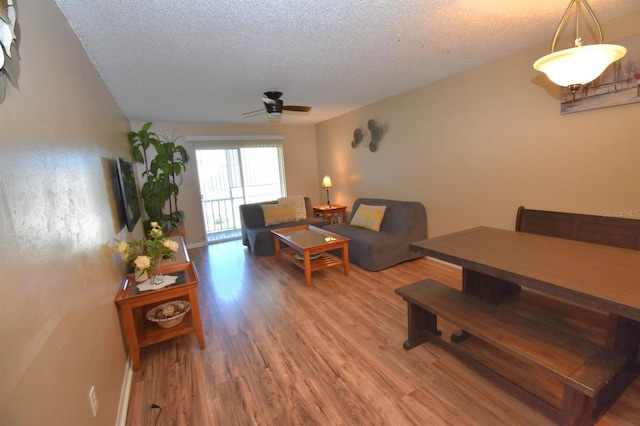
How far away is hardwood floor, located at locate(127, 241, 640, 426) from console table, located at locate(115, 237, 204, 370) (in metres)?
0.17

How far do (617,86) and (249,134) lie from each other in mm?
5097

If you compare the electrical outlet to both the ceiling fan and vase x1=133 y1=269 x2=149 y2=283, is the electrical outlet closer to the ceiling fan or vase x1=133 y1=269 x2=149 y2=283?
vase x1=133 y1=269 x2=149 y2=283

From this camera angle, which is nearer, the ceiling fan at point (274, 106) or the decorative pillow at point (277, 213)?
the ceiling fan at point (274, 106)

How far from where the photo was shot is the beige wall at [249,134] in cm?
518

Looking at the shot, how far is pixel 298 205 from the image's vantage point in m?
5.25

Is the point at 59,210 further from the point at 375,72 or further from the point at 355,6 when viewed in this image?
the point at 375,72

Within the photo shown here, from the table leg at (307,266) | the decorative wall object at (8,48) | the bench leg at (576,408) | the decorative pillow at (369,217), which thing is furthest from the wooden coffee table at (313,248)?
the decorative wall object at (8,48)

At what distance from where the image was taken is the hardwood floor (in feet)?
5.12

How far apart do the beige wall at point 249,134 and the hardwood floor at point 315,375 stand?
2816 millimetres

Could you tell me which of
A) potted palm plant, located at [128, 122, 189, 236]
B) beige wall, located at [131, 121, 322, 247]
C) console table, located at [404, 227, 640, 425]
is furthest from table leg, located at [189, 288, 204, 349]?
beige wall, located at [131, 121, 322, 247]

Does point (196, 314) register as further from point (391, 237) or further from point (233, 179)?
point (233, 179)

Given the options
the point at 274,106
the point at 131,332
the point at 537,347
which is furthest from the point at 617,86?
the point at 131,332

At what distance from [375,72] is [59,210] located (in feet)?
9.41

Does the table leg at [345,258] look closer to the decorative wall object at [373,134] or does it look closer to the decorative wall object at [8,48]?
the decorative wall object at [373,134]
